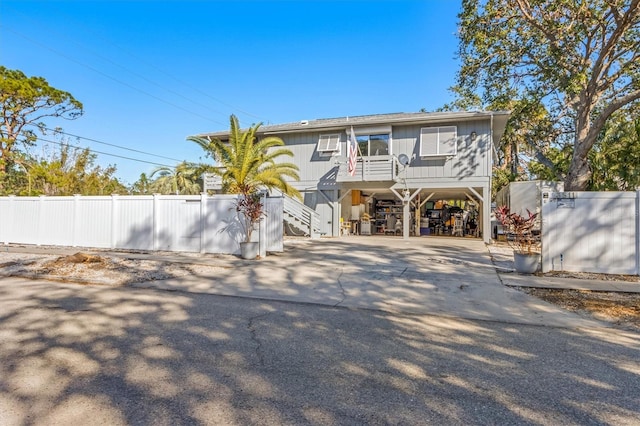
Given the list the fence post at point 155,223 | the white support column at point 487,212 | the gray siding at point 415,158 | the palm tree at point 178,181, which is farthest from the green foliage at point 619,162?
the palm tree at point 178,181

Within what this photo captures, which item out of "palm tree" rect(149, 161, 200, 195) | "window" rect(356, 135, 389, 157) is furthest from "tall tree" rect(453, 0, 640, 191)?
"palm tree" rect(149, 161, 200, 195)

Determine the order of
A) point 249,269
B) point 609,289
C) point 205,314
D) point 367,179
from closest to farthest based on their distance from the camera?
point 205,314
point 609,289
point 249,269
point 367,179

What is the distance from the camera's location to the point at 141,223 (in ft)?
45.2

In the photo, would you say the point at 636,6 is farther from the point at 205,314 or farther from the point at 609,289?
the point at 205,314

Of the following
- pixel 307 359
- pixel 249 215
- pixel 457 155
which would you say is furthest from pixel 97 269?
pixel 457 155

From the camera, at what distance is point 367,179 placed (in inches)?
731

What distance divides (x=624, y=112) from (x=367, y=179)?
13.8 meters

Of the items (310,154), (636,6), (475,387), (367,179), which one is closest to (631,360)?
(475,387)

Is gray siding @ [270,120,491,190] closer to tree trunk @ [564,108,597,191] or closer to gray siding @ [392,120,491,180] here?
gray siding @ [392,120,491,180]

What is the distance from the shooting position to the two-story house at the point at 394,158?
58.4 ft

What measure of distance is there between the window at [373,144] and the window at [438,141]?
1811 mm

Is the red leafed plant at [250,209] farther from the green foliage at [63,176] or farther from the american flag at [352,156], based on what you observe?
the green foliage at [63,176]

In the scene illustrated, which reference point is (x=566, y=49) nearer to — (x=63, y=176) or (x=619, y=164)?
(x=619, y=164)

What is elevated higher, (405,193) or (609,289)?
(405,193)
